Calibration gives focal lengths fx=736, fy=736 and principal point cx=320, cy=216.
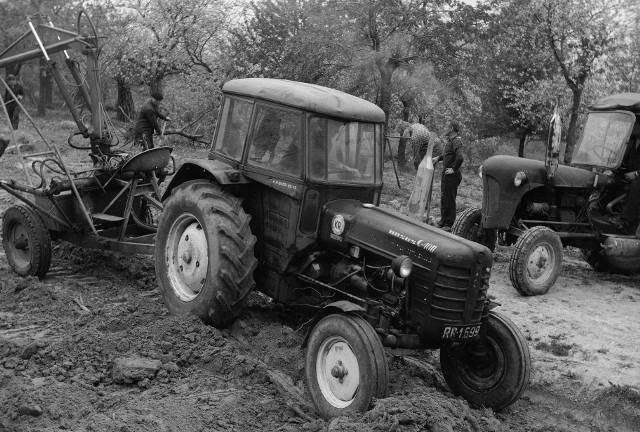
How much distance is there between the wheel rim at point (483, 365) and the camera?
589 centimetres

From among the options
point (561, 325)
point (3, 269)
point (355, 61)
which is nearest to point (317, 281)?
point (561, 325)

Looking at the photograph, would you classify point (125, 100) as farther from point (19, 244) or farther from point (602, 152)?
point (602, 152)

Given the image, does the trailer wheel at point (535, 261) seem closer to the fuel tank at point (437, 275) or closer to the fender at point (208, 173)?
the fuel tank at point (437, 275)

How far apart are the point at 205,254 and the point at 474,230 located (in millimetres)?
4819

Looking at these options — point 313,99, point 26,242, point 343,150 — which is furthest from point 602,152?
point 26,242

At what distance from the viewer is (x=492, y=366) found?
235 inches

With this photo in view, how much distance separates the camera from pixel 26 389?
5.46m

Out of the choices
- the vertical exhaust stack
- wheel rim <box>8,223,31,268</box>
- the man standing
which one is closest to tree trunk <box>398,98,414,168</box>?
the man standing

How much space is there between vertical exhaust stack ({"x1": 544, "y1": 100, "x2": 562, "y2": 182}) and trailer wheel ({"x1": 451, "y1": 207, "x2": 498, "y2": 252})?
3.57 feet

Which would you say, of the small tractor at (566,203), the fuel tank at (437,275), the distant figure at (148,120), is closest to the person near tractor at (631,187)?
the small tractor at (566,203)

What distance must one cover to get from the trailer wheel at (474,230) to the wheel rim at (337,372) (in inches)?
197

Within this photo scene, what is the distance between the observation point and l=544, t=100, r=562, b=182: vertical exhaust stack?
9320 mm

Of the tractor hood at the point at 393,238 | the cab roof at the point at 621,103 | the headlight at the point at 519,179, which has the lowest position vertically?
the tractor hood at the point at 393,238

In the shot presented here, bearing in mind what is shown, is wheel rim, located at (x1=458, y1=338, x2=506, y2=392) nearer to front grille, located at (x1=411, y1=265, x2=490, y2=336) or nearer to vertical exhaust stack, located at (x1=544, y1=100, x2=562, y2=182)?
front grille, located at (x1=411, y1=265, x2=490, y2=336)
